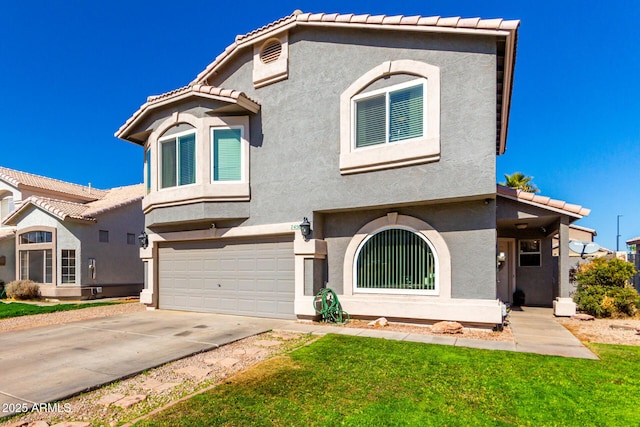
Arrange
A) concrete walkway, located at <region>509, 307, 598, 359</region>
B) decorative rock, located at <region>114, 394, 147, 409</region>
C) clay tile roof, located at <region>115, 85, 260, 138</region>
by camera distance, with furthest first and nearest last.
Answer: clay tile roof, located at <region>115, 85, 260, 138</region> < concrete walkway, located at <region>509, 307, 598, 359</region> < decorative rock, located at <region>114, 394, 147, 409</region>

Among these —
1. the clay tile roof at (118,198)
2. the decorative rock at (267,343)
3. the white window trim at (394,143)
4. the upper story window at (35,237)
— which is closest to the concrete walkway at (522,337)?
the decorative rock at (267,343)

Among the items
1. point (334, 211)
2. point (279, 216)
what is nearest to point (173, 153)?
point (279, 216)

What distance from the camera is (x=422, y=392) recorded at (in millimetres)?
4930

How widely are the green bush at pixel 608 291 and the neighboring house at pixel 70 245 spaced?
2103cm

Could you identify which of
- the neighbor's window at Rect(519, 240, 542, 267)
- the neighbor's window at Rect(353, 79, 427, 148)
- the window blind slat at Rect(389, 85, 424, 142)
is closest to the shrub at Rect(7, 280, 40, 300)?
the neighbor's window at Rect(353, 79, 427, 148)

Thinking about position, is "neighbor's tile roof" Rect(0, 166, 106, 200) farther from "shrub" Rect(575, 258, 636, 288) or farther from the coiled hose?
"shrub" Rect(575, 258, 636, 288)

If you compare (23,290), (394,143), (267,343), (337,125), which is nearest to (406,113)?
(394,143)

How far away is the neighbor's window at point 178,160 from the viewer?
1165 centimetres

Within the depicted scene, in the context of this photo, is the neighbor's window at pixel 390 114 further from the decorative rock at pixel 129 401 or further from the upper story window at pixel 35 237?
the upper story window at pixel 35 237

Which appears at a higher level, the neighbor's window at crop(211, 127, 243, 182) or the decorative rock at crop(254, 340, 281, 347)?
the neighbor's window at crop(211, 127, 243, 182)

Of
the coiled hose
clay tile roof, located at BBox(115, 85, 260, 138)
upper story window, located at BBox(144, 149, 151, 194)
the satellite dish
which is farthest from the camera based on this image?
upper story window, located at BBox(144, 149, 151, 194)

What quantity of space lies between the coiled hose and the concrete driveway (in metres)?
1.24

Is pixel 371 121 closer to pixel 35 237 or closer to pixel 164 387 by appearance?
pixel 164 387

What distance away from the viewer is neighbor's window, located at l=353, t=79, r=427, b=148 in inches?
361
